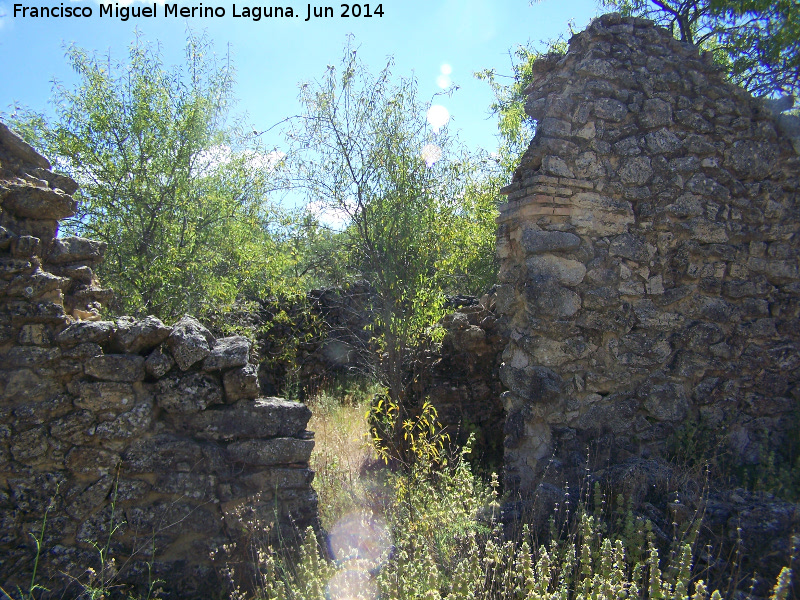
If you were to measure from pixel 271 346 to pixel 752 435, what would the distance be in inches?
301

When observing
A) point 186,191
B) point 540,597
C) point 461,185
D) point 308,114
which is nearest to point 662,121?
point 461,185

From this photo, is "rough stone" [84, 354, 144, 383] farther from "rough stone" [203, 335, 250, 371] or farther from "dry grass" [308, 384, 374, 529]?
"dry grass" [308, 384, 374, 529]

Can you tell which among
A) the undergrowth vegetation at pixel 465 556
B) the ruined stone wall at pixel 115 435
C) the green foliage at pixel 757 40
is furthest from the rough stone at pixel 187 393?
the green foliage at pixel 757 40

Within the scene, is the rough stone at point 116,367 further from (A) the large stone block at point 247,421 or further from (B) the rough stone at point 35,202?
(B) the rough stone at point 35,202

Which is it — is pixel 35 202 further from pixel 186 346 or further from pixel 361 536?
pixel 361 536

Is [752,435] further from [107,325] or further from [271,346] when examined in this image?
[271,346]

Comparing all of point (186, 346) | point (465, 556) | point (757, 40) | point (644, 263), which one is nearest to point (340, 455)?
point (186, 346)

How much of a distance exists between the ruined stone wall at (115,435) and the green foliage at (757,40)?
5.87 metres

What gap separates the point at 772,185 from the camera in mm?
5062

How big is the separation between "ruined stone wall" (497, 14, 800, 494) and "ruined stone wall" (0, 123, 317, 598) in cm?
203

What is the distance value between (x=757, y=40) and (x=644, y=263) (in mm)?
4387

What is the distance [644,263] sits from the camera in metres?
4.69

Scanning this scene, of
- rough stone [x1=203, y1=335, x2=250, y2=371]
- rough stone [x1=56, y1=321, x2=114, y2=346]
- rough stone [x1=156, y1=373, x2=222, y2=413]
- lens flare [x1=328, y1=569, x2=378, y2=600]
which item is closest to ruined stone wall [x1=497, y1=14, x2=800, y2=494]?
lens flare [x1=328, y1=569, x2=378, y2=600]

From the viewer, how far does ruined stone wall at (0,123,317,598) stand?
3.09 meters
